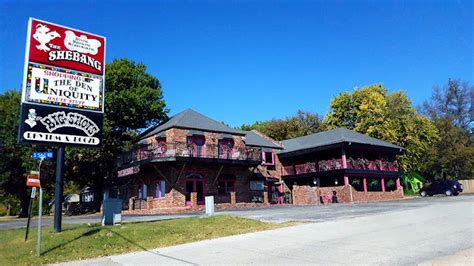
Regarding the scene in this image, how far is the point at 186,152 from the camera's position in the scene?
96.5ft

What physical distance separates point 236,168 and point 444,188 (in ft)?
65.9

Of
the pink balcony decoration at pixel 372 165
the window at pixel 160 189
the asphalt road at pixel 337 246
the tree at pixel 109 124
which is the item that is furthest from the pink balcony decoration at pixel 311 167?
the asphalt road at pixel 337 246

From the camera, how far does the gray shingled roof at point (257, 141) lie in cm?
3922

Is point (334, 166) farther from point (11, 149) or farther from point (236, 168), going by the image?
point (11, 149)

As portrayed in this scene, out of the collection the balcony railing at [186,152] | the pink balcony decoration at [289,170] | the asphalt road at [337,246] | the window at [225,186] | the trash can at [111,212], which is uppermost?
the balcony railing at [186,152]

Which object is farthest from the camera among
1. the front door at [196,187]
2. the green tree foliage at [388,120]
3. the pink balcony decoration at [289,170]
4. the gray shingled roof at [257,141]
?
the green tree foliage at [388,120]

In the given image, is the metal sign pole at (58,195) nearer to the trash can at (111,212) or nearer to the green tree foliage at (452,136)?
the trash can at (111,212)

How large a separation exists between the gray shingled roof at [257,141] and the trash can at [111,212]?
22705 millimetres

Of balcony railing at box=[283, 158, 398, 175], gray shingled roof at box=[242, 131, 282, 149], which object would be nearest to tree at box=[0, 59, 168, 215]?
gray shingled roof at box=[242, 131, 282, 149]

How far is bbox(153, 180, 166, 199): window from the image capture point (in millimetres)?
30122

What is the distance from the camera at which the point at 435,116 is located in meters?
59.4

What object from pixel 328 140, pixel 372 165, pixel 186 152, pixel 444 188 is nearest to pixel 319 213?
pixel 186 152

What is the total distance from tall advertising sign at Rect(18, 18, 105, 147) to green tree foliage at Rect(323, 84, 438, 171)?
3966cm

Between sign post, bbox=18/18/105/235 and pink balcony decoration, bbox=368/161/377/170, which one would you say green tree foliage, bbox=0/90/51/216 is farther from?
pink balcony decoration, bbox=368/161/377/170
